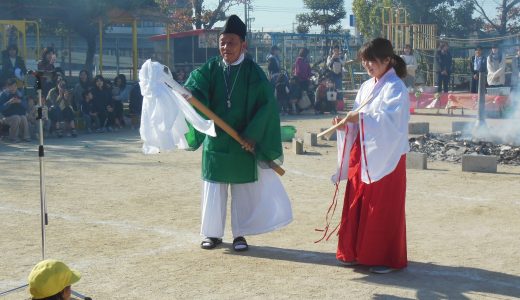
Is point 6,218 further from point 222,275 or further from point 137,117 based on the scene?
point 137,117

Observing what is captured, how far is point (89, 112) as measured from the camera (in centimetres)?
1805

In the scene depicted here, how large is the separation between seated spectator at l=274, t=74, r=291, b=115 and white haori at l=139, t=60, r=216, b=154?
1505 cm

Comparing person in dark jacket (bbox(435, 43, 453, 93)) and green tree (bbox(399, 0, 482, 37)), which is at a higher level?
green tree (bbox(399, 0, 482, 37))

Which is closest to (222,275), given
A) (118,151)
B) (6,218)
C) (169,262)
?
(169,262)

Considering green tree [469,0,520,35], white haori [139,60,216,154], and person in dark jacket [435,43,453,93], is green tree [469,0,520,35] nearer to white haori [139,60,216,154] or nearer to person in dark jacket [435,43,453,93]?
person in dark jacket [435,43,453,93]

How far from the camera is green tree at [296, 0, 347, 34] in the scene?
38.9 meters

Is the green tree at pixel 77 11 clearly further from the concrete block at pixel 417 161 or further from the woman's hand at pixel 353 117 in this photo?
the woman's hand at pixel 353 117

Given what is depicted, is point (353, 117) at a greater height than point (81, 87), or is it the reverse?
point (81, 87)

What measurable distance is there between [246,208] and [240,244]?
34 cm

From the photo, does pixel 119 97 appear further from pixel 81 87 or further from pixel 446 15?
pixel 446 15

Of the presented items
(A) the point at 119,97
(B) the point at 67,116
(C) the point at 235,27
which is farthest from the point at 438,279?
(A) the point at 119,97

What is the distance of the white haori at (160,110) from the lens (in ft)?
21.4

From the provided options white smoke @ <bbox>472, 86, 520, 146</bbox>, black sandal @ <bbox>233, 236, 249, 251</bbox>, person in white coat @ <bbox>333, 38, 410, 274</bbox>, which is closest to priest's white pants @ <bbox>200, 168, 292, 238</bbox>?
black sandal @ <bbox>233, 236, 249, 251</bbox>

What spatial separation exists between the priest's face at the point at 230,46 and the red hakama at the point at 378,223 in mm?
1531
